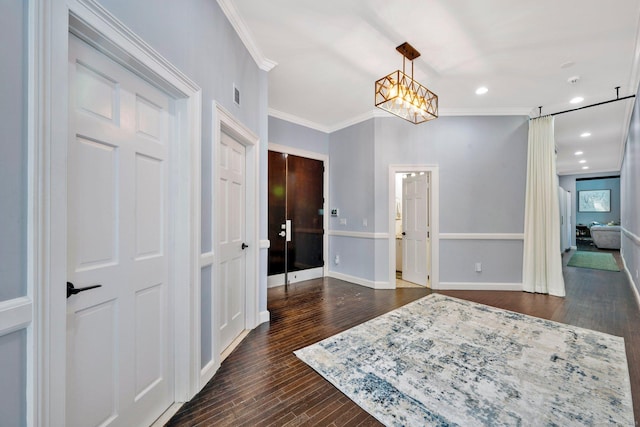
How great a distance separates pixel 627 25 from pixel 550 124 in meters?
1.91

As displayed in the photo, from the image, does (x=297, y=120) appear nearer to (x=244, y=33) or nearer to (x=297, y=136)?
(x=297, y=136)

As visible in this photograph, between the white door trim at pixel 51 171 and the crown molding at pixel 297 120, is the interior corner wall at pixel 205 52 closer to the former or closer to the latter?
the white door trim at pixel 51 171

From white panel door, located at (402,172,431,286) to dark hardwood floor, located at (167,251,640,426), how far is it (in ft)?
1.64

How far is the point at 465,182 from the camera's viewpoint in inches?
173

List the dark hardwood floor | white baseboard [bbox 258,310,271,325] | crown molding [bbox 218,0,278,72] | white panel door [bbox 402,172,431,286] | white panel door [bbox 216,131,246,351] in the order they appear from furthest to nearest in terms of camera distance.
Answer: white panel door [bbox 402,172,431,286], white baseboard [bbox 258,310,271,325], white panel door [bbox 216,131,246,351], crown molding [bbox 218,0,278,72], the dark hardwood floor

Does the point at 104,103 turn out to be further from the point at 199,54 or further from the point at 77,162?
the point at 199,54

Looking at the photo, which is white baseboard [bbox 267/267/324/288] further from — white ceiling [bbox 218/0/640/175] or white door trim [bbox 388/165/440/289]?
white ceiling [bbox 218/0/640/175]

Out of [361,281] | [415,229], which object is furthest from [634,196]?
[361,281]

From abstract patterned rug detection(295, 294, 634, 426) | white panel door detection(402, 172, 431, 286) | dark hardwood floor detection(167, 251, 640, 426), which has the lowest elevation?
dark hardwood floor detection(167, 251, 640, 426)

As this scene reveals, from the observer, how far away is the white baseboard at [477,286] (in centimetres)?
432

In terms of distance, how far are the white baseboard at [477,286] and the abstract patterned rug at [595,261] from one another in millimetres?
3458

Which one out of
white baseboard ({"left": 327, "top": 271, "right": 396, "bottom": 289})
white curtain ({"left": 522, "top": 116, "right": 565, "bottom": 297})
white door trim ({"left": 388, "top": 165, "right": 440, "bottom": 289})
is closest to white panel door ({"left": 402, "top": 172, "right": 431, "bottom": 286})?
white door trim ({"left": 388, "top": 165, "right": 440, "bottom": 289})

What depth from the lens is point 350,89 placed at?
12.3 ft

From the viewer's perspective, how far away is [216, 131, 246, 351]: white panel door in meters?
2.33
